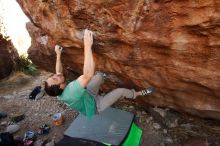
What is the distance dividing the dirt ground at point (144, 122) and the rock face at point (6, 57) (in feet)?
3.75

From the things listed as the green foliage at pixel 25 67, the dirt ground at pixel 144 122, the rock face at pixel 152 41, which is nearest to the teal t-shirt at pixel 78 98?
the rock face at pixel 152 41

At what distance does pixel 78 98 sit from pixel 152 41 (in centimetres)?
133

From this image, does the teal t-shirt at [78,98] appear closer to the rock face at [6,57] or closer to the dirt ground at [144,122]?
the dirt ground at [144,122]

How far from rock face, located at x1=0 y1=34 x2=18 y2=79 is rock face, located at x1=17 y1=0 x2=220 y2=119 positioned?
510cm

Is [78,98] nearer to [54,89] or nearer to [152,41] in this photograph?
[54,89]

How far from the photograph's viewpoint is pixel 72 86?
418 cm

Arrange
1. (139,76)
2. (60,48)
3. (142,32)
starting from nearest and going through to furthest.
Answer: (142,32) → (139,76) → (60,48)

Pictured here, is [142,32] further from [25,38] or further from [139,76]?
[25,38]

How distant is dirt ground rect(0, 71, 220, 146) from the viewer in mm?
5004

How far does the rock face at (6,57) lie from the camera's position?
9773 millimetres

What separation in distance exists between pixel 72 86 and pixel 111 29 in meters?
0.96

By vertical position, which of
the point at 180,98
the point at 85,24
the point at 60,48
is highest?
the point at 85,24

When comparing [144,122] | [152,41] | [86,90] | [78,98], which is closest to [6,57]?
[144,122]

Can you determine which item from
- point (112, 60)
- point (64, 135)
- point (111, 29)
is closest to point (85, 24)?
point (111, 29)
